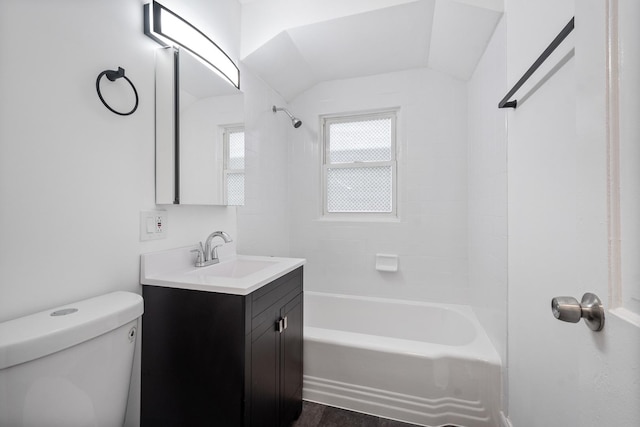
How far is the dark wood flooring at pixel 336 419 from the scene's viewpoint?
1463 mm

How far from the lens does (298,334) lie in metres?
1.49

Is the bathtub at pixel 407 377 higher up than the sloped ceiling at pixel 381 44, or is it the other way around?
the sloped ceiling at pixel 381 44

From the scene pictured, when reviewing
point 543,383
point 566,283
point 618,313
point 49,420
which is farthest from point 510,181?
point 49,420

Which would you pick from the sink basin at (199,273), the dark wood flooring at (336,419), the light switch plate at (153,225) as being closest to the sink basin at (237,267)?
the sink basin at (199,273)

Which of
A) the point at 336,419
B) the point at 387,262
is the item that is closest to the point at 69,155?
the point at 336,419

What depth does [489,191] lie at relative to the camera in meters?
1.60

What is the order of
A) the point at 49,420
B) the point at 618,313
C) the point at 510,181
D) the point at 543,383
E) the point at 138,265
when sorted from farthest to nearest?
the point at 510,181 < the point at 138,265 < the point at 543,383 < the point at 49,420 < the point at 618,313

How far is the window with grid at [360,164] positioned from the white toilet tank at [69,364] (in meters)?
1.86

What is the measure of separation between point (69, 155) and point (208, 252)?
72cm

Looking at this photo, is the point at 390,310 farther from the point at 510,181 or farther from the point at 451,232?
the point at 510,181

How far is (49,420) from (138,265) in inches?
21.6

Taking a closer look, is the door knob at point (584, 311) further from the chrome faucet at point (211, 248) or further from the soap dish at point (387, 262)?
the soap dish at point (387, 262)

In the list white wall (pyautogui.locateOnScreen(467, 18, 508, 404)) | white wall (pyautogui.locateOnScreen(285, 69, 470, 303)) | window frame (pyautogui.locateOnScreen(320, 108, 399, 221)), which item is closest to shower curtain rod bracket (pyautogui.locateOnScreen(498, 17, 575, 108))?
white wall (pyautogui.locateOnScreen(467, 18, 508, 404))

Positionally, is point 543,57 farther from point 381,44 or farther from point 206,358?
point 206,358
